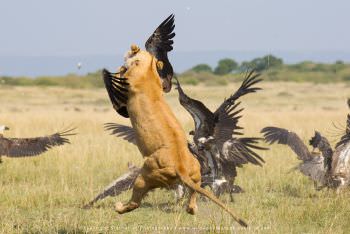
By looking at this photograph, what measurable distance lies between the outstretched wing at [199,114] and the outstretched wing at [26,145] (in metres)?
3.40

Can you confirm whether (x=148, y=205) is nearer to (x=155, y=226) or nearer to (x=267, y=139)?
(x=155, y=226)

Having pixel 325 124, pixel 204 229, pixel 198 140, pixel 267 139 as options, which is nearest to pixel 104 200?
pixel 198 140

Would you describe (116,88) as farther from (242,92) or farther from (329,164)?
(329,164)

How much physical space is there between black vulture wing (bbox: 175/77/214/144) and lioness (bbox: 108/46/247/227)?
2.00 metres

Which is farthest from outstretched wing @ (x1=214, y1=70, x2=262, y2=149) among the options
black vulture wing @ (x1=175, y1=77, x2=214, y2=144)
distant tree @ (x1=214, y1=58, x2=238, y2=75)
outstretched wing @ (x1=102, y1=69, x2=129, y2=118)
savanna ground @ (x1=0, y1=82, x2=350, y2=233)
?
distant tree @ (x1=214, y1=58, x2=238, y2=75)

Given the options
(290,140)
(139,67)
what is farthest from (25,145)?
(139,67)

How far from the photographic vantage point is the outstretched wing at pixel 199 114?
27.0ft

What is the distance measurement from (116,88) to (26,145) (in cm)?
555

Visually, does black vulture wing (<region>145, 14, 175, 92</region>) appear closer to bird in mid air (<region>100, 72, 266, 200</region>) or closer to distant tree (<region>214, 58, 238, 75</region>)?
bird in mid air (<region>100, 72, 266, 200</region>)

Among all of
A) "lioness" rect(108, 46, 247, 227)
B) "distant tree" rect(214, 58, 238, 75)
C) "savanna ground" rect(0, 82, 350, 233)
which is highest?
"distant tree" rect(214, 58, 238, 75)

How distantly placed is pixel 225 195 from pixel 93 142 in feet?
21.1

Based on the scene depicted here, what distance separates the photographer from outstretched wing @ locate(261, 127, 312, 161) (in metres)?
11.4

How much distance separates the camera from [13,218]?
326 inches

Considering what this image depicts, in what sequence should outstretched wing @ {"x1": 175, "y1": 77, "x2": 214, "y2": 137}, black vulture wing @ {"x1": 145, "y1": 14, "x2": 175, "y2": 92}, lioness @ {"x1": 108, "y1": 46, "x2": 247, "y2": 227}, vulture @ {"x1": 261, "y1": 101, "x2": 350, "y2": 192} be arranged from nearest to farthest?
1. lioness @ {"x1": 108, "y1": 46, "x2": 247, "y2": 227}
2. black vulture wing @ {"x1": 145, "y1": 14, "x2": 175, "y2": 92}
3. outstretched wing @ {"x1": 175, "y1": 77, "x2": 214, "y2": 137}
4. vulture @ {"x1": 261, "y1": 101, "x2": 350, "y2": 192}
